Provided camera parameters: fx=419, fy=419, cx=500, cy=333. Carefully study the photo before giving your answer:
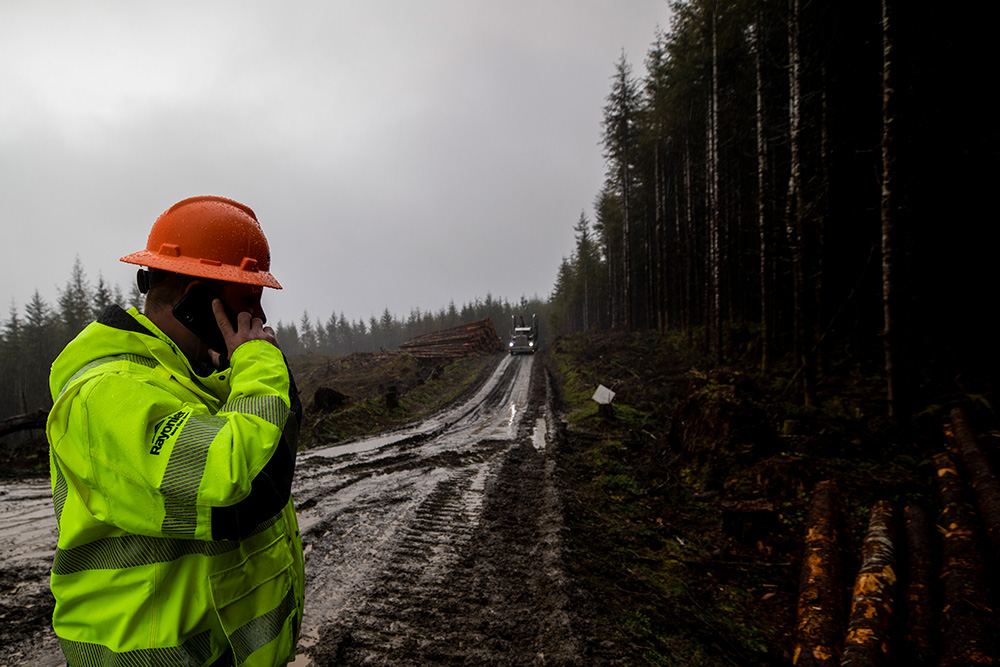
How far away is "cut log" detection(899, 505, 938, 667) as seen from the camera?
2.56m

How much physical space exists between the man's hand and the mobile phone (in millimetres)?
48

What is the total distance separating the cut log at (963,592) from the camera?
93.7 inches

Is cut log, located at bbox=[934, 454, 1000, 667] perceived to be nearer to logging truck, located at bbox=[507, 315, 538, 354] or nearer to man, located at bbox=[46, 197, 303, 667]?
man, located at bbox=[46, 197, 303, 667]

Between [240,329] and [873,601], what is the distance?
13.6ft

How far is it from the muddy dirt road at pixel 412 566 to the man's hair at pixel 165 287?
7.42ft

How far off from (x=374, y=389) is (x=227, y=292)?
1793cm

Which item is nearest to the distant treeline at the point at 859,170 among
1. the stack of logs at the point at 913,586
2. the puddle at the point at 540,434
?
the stack of logs at the point at 913,586

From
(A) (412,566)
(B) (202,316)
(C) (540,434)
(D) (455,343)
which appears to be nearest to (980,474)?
(A) (412,566)

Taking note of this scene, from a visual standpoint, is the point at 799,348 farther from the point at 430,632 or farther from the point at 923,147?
the point at 430,632

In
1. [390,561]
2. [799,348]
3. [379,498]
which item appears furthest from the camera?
[799,348]

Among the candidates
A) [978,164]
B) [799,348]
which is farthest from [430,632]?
[978,164]

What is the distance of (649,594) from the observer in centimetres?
339

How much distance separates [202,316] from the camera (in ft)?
5.37

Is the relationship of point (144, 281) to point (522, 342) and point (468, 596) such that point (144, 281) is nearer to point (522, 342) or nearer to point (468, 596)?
point (468, 596)
